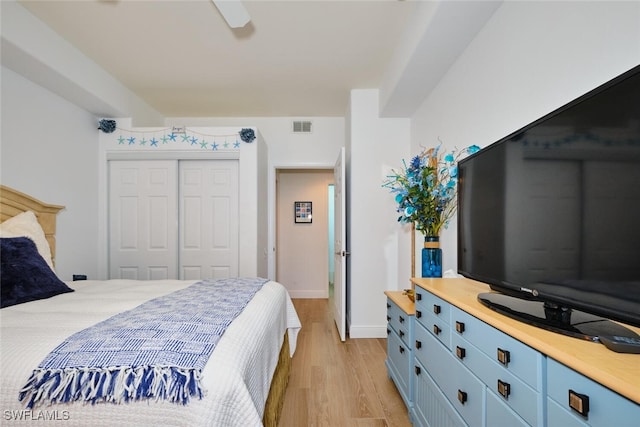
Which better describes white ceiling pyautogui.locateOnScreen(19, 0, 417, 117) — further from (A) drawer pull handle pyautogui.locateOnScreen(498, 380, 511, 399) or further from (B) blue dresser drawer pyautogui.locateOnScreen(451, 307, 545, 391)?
(A) drawer pull handle pyautogui.locateOnScreen(498, 380, 511, 399)

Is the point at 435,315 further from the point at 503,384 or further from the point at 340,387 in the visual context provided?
the point at 340,387

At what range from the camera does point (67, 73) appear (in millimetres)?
2543

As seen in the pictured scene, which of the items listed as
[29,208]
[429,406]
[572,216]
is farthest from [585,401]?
[29,208]

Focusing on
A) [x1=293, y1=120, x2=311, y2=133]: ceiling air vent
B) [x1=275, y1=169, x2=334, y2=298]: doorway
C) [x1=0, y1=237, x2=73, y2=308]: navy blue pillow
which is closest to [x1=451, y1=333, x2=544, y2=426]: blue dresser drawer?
[x1=0, y1=237, x2=73, y2=308]: navy blue pillow

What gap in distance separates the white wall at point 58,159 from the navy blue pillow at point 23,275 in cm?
78

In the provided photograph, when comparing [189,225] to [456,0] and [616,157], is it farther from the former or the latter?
[616,157]

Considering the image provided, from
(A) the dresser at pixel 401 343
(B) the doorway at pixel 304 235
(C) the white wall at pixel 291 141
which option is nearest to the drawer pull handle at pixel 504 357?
(A) the dresser at pixel 401 343

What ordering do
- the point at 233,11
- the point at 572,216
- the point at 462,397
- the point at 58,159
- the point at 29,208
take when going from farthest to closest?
the point at 58,159 → the point at 29,208 → the point at 233,11 → the point at 462,397 → the point at 572,216

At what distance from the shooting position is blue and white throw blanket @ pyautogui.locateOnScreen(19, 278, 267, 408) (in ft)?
3.20

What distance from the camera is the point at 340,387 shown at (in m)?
2.32

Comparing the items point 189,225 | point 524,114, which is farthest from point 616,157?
point 189,225

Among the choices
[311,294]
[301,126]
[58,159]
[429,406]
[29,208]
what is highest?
[301,126]

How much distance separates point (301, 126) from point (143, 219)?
233cm

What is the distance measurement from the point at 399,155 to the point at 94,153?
3.41m
